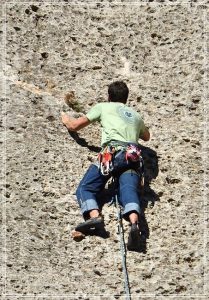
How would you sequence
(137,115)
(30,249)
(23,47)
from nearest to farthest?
1. (30,249)
2. (137,115)
3. (23,47)

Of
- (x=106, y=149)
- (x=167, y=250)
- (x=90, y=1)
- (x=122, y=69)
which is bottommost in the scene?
(x=167, y=250)

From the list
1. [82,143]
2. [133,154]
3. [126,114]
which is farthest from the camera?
[82,143]

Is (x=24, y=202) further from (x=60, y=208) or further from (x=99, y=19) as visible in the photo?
(x=99, y=19)

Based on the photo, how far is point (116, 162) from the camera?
10.1 m

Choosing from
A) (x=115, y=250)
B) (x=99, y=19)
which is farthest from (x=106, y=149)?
(x=99, y=19)

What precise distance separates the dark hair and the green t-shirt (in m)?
0.10

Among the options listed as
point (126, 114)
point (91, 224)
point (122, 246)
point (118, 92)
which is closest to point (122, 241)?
point (122, 246)

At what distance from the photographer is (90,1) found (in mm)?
12562

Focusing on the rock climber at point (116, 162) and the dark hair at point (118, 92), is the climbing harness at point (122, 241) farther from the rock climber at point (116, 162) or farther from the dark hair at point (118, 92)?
the dark hair at point (118, 92)

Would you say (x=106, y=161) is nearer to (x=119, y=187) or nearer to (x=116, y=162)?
(x=116, y=162)

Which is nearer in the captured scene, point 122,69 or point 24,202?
point 24,202

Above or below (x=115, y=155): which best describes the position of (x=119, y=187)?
below

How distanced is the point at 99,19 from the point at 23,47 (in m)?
1.28

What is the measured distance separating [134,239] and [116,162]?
0.98m
